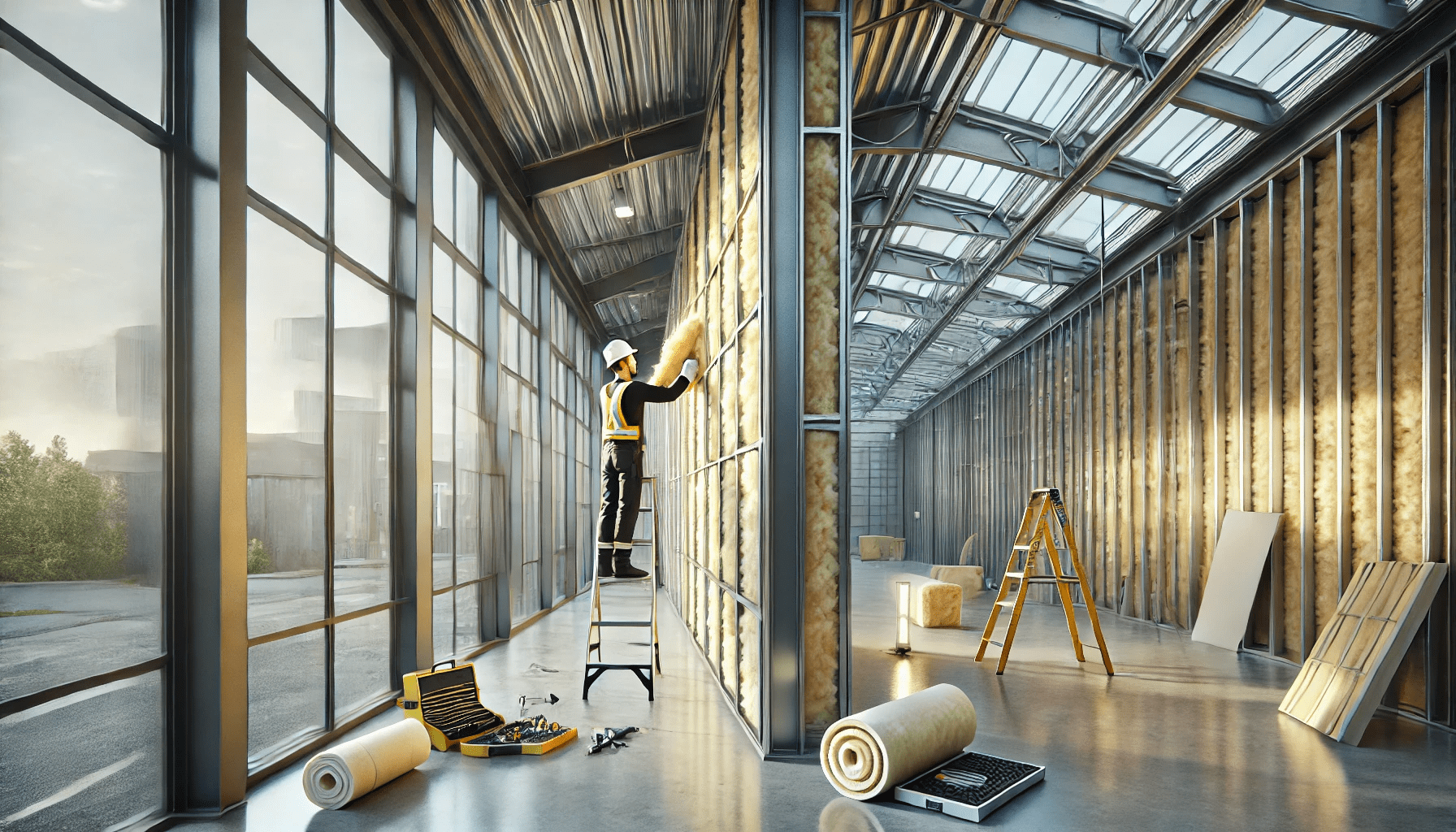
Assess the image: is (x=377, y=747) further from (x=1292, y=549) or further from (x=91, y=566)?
(x=1292, y=549)

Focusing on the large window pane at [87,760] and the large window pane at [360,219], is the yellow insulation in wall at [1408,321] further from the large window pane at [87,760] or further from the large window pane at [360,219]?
the large window pane at [87,760]

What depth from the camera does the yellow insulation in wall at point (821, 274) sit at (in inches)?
223

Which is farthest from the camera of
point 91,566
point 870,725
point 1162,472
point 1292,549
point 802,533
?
point 1162,472

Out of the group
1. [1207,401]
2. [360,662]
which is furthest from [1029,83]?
[360,662]

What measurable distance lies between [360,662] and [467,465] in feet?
9.61

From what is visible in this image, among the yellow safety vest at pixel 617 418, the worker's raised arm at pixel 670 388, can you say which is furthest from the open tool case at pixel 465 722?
the worker's raised arm at pixel 670 388

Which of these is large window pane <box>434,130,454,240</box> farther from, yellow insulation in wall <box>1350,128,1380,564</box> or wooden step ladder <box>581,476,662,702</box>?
yellow insulation in wall <box>1350,128,1380,564</box>

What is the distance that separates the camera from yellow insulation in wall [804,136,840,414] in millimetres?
5656

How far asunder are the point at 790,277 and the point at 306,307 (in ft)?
9.94

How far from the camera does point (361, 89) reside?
262 inches

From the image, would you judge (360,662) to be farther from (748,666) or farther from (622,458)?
(748,666)

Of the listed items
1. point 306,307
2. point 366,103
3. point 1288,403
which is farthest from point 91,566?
point 1288,403

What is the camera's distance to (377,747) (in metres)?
4.71

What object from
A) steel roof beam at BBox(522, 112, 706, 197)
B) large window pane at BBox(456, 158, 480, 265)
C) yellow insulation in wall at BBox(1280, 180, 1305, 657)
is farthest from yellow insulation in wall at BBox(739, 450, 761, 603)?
yellow insulation in wall at BBox(1280, 180, 1305, 657)
